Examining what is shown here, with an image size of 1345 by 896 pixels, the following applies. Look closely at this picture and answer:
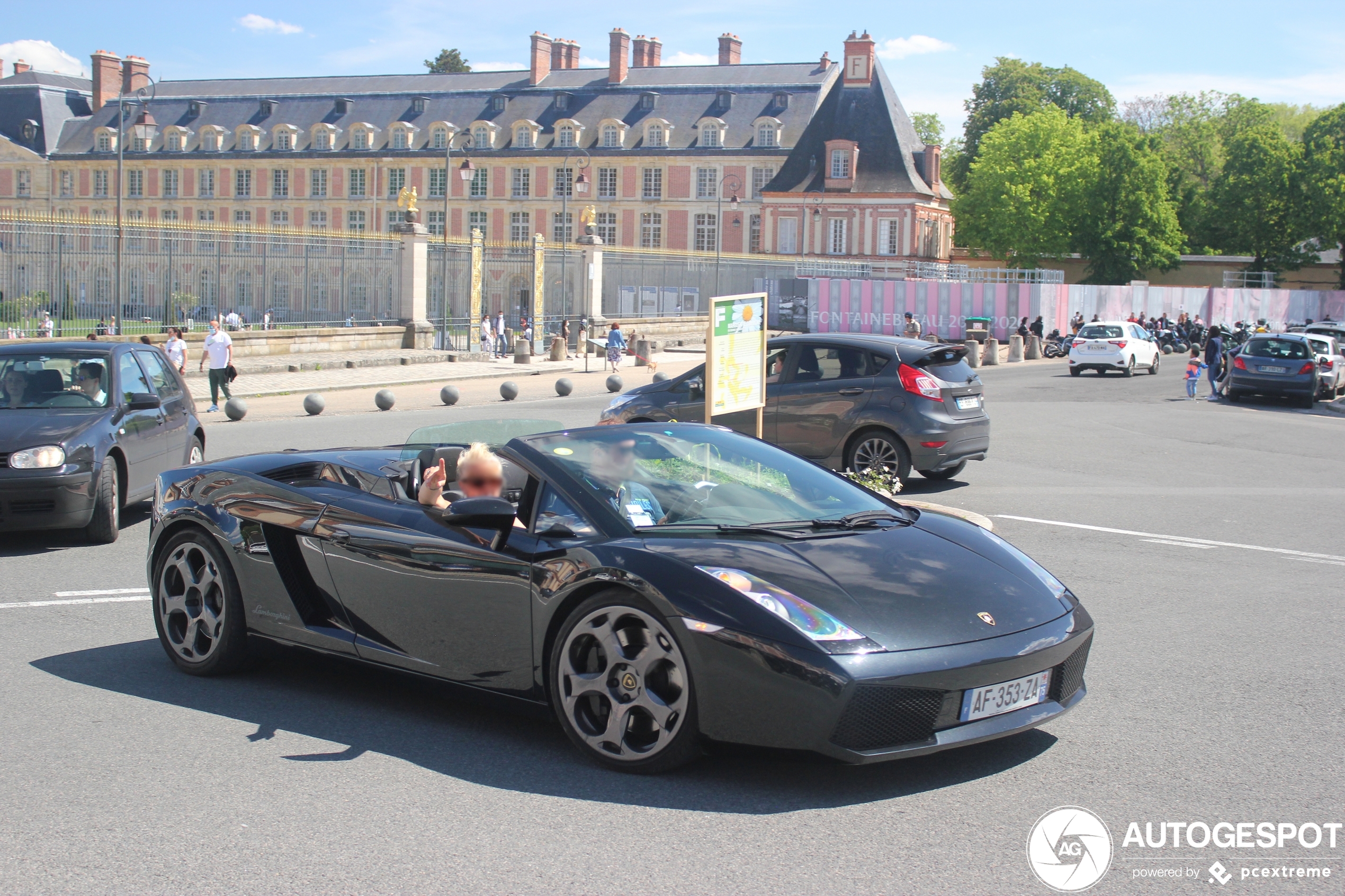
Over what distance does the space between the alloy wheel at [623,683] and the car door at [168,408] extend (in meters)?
6.96

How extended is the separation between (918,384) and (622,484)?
8.11 m

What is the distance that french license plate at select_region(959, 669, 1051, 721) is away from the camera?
431 centimetres

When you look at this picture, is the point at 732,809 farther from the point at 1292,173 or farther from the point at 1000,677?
the point at 1292,173

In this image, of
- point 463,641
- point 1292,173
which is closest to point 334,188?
point 1292,173

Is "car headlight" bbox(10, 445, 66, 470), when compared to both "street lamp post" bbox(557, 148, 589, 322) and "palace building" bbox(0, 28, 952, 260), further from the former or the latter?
"palace building" bbox(0, 28, 952, 260)

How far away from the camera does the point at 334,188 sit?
9206 centimetres

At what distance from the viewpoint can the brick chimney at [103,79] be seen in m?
96.9

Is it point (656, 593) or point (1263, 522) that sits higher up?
point (656, 593)

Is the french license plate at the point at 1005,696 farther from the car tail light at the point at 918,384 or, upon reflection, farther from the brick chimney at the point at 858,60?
the brick chimney at the point at 858,60

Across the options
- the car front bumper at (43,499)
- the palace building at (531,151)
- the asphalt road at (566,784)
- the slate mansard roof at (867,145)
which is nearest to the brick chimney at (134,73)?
the palace building at (531,151)

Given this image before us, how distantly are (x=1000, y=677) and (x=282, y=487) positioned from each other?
10.7ft

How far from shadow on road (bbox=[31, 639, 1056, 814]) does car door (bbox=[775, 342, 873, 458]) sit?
7693 mm

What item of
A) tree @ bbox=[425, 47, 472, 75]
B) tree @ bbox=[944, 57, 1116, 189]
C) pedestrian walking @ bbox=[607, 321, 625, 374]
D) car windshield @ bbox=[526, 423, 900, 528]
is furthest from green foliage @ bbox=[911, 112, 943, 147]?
car windshield @ bbox=[526, 423, 900, 528]

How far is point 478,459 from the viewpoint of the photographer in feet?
17.5
